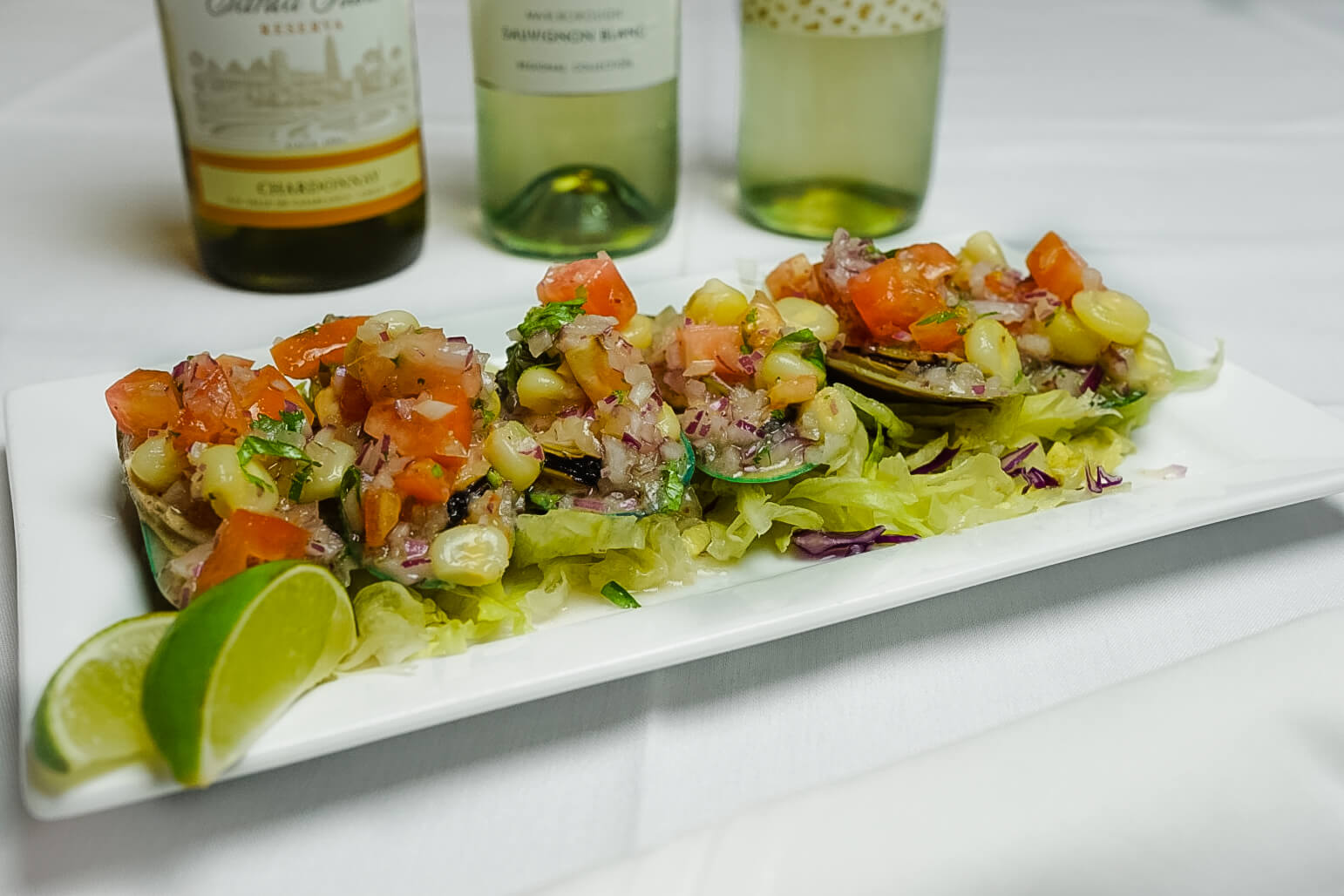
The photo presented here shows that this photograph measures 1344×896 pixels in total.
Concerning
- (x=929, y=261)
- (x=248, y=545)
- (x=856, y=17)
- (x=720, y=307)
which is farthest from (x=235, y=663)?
(x=856, y=17)

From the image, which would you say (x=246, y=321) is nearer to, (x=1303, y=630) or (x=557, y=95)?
(x=557, y=95)

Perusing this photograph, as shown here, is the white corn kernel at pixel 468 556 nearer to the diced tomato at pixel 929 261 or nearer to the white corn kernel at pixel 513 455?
the white corn kernel at pixel 513 455

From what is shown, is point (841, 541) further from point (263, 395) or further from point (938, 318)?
point (263, 395)

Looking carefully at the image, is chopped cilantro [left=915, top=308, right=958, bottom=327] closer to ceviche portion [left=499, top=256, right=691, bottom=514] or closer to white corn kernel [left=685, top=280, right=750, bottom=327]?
white corn kernel [left=685, top=280, right=750, bottom=327]

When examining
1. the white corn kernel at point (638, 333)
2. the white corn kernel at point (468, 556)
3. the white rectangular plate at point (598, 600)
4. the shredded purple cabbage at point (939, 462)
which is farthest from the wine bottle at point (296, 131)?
the shredded purple cabbage at point (939, 462)

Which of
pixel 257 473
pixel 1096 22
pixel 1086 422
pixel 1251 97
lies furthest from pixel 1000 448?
pixel 1096 22
